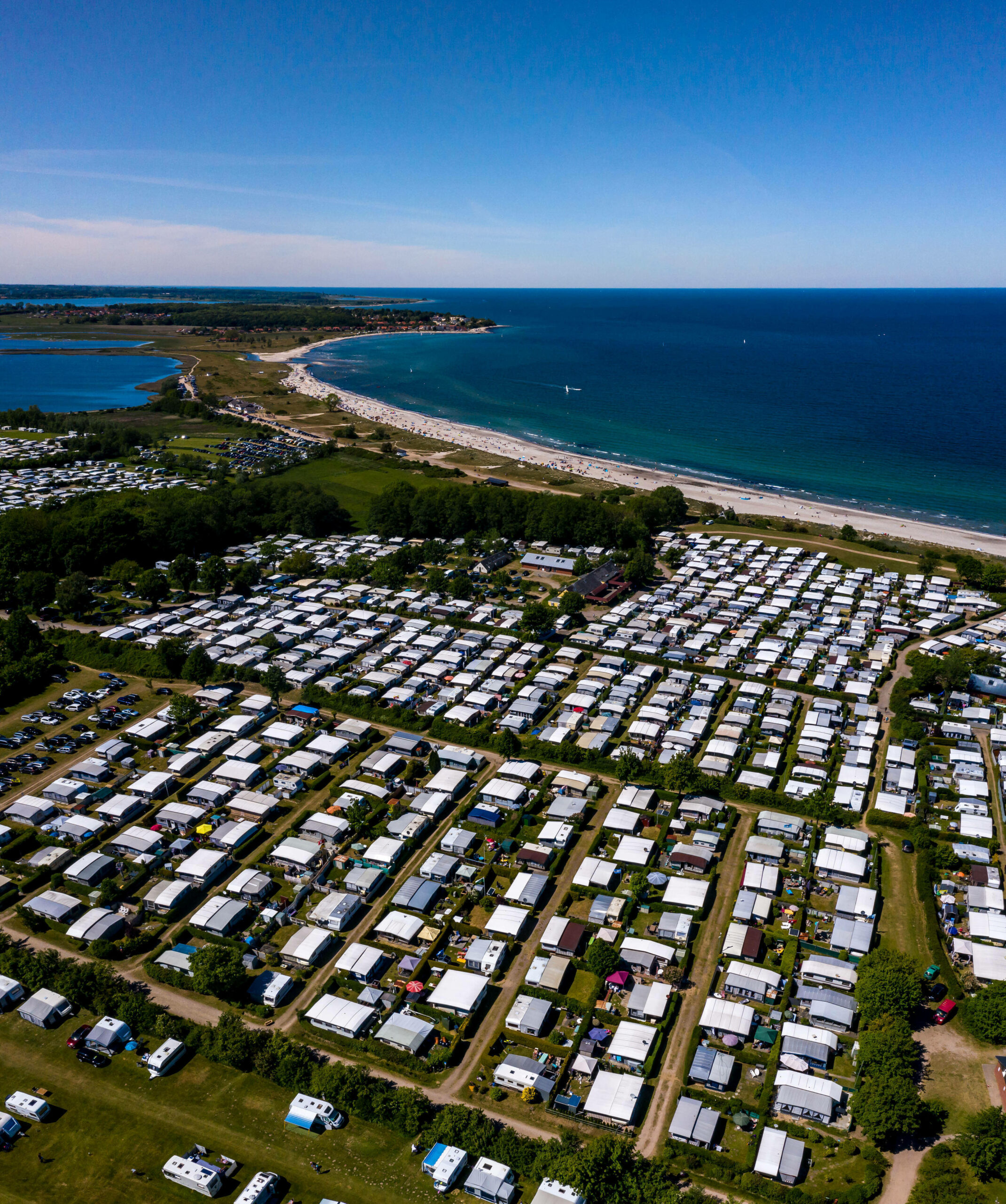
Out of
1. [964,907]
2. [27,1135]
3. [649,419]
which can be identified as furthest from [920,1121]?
[649,419]

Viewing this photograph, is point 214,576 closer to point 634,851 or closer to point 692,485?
point 634,851

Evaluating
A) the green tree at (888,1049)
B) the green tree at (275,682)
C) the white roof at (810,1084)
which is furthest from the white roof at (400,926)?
the green tree at (275,682)

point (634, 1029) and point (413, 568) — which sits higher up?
point (413, 568)

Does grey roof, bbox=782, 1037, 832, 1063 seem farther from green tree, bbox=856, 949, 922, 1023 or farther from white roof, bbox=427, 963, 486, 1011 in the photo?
white roof, bbox=427, 963, 486, 1011

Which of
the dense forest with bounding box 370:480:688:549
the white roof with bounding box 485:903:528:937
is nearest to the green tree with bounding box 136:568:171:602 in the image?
the dense forest with bounding box 370:480:688:549

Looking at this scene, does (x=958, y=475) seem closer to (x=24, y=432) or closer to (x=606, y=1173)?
(x=606, y=1173)
